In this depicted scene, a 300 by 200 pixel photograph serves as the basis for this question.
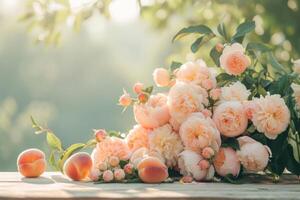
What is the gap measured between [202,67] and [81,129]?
98.4 ft

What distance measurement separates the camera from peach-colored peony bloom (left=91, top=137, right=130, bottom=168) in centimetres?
181

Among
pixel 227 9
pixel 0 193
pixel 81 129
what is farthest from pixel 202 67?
pixel 81 129

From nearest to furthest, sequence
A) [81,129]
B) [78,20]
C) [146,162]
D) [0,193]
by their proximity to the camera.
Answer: [0,193], [146,162], [78,20], [81,129]

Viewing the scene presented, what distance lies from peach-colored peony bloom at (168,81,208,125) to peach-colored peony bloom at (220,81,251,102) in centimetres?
7

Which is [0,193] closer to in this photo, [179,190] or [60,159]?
[179,190]

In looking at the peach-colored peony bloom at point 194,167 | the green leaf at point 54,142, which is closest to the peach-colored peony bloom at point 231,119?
the peach-colored peony bloom at point 194,167

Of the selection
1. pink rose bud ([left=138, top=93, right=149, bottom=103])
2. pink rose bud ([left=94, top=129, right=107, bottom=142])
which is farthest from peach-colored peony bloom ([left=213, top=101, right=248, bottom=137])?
pink rose bud ([left=94, top=129, right=107, bottom=142])

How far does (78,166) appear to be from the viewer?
1.75 m

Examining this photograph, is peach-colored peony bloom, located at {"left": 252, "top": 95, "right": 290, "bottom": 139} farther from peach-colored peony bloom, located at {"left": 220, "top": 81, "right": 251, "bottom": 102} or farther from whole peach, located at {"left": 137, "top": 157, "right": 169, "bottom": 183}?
whole peach, located at {"left": 137, "top": 157, "right": 169, "bottom": 183}

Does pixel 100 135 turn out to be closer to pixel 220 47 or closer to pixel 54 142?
pixel 54 142

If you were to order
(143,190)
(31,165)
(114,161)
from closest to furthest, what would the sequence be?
(143,190) < (114,161) < (31,165)

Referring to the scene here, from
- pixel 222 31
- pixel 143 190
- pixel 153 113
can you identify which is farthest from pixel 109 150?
pixel 222 31

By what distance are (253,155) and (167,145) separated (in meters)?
0.23

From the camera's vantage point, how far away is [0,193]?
138cm
